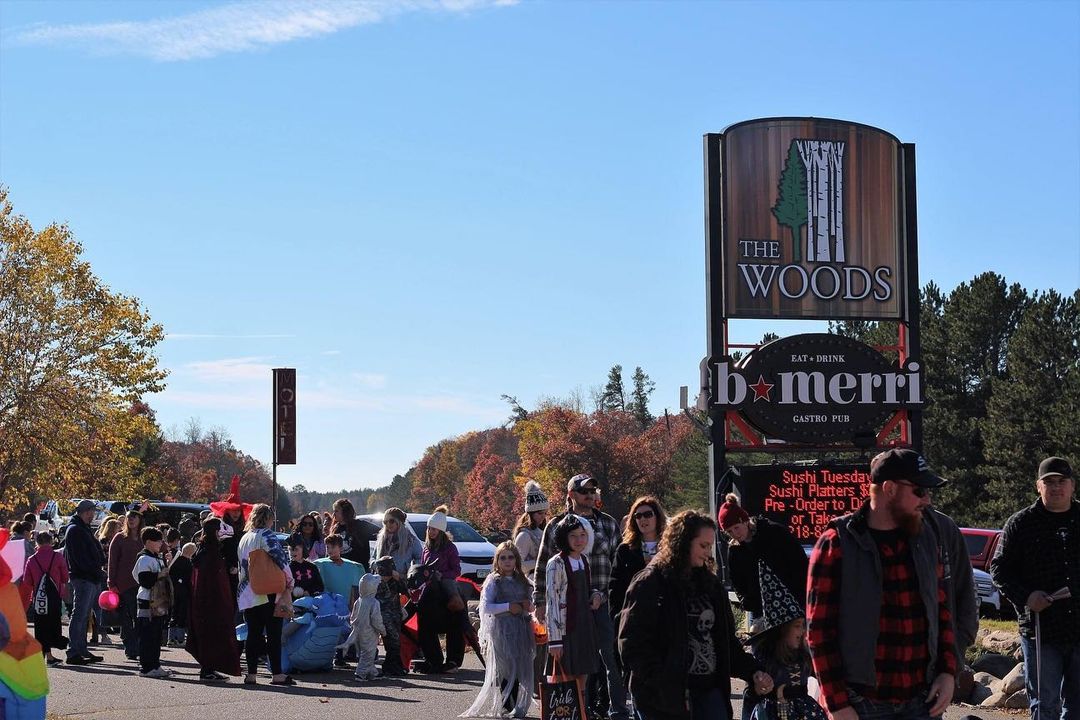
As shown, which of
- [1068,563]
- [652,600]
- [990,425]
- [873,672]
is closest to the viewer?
[873,672]

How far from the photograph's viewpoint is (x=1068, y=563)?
838 cm

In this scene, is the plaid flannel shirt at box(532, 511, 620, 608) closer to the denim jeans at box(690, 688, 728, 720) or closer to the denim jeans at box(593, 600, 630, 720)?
the denim jeans at box(593, 600, 630, 720)

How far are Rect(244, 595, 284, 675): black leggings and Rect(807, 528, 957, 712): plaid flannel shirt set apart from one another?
9.68 metres

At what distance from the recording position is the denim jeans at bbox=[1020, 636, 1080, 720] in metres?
8.32

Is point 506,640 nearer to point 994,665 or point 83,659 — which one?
point 994,665

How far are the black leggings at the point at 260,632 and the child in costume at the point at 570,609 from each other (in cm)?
523

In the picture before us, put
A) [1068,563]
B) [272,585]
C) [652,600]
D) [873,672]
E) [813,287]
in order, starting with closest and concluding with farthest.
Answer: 1. [873,672]
2. [652,600]
3. [1068,563]
4. [272,585]
5. [813,287]

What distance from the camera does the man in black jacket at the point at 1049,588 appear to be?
27.2 ft

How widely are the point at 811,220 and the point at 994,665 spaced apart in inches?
254

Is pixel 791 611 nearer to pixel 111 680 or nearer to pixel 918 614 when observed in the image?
pixel 918 614

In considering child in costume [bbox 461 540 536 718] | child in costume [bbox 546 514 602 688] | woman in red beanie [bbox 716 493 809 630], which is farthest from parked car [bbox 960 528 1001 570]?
woman in red beanie [bbox 716 493 809 630]

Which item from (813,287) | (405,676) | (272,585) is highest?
(813,287)

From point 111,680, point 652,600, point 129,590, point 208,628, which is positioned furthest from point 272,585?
point 652,600

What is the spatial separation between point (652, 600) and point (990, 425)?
5008 centimetres
